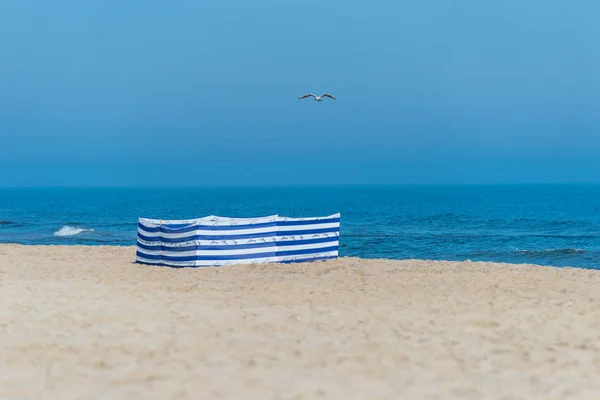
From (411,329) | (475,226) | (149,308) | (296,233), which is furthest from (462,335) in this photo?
(475,226)

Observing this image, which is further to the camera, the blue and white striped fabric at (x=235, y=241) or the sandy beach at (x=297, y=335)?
the blue and white striped fabric at (x=235, y=241)

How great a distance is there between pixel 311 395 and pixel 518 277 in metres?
10.0

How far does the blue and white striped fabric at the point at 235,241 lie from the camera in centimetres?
1725

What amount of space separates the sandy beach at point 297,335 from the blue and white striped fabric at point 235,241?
133 centimetres

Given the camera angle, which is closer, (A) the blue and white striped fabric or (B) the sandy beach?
(B) the sandy beach

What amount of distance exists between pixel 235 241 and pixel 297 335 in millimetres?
8135

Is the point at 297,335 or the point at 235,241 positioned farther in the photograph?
the point at 235,241

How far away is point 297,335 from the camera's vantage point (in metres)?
9.62

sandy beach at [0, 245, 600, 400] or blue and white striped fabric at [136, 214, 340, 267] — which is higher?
blue and white striped fabric at [136, 214, 340, 267]

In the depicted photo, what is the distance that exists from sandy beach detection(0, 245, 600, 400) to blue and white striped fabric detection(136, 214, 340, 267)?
1.33 m

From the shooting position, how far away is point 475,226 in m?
50.8

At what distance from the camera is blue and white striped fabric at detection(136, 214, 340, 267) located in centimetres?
1725

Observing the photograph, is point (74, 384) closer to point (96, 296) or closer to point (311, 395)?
point (311, 395)

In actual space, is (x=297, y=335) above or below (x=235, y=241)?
below
